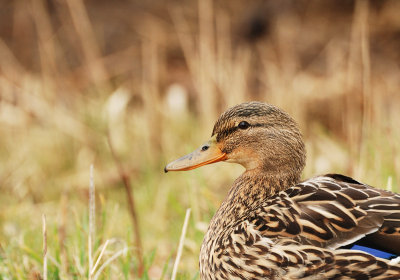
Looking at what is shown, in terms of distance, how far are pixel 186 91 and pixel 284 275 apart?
16.9 feet

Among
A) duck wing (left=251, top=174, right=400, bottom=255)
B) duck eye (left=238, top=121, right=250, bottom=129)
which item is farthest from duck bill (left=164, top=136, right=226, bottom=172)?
duck wing (left=251, top=174, right=400, bottom=255)

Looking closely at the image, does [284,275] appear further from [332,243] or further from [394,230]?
[394,230]

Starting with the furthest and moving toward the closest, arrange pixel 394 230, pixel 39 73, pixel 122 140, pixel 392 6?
1. pixel 39 73
2. pixel 392 6
3. pixel 122 140
4. pixel 394 230

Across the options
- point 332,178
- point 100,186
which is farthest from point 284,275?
point 100,186

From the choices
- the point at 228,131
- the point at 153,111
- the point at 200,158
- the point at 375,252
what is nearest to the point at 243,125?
the point at 228,131

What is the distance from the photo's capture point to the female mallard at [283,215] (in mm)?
2244

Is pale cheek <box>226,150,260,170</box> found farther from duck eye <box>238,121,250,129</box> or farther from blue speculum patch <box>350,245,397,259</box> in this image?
blue speculum patch <box>350,245,397,259</box>

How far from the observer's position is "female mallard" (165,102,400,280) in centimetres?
224

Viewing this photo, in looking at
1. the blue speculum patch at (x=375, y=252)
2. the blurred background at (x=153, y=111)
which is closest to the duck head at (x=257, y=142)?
the blurred background at (x=153, y=111)

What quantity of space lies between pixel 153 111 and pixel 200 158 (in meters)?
2.95

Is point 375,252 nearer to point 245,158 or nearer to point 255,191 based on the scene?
point 255,191

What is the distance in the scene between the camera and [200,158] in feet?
9.24

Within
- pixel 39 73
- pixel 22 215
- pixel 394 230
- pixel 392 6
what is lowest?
pixel 22 215

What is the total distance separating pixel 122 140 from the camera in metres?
5.94
